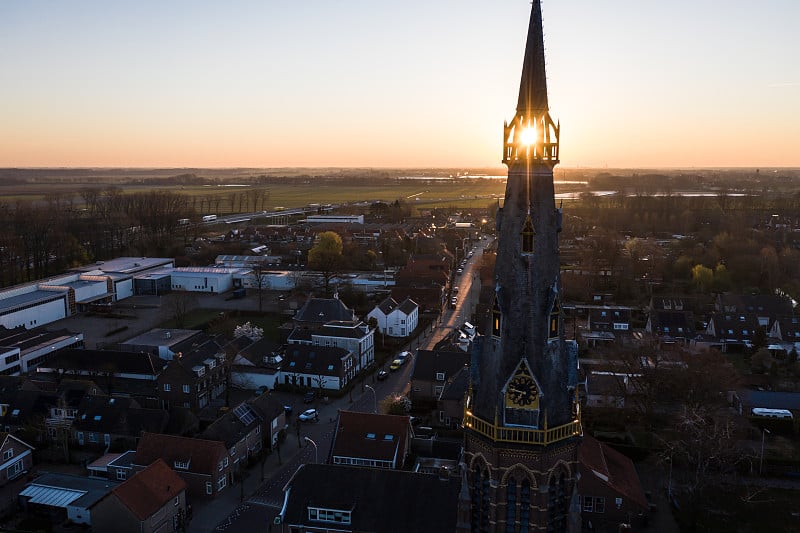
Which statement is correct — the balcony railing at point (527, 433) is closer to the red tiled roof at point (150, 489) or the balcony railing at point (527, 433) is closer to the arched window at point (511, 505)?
the arched window at point (511, 505)

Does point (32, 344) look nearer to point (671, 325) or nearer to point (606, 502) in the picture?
point (606, 502)

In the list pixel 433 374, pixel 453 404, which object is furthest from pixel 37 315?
pixel 453 404

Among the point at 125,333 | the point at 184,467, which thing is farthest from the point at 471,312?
the point at 184,467

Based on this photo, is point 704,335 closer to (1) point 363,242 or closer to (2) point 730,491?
(2) point 730,491

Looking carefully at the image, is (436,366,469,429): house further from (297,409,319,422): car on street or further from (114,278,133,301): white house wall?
(114,278,133,301): white house wall

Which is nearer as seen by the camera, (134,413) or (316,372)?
(134,413)

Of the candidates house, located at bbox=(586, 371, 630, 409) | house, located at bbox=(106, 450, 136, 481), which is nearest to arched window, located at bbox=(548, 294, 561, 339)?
house, located at bbox=(106, 450, 136, 481)
